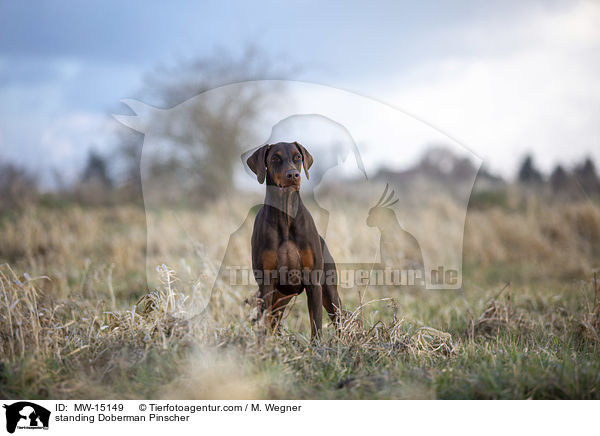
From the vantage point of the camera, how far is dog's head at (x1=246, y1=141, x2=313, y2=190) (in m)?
3.11

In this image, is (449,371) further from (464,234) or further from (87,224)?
(87,224)

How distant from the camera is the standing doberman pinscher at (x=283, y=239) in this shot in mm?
3250

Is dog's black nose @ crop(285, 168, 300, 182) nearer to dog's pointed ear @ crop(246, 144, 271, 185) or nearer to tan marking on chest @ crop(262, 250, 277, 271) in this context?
dog's pointed ear @ crop(246, 144, 271, 185)

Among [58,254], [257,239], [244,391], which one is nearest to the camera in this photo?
[244,391]

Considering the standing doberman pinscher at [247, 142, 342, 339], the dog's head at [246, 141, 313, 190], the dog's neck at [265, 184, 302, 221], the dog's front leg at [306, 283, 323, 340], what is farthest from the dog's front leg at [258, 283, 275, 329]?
Answer: the dog's head at [246, 141, 313, 190]

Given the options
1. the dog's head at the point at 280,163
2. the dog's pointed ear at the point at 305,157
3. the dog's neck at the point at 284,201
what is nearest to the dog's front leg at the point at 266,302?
the dog's neck at the point at 284,201

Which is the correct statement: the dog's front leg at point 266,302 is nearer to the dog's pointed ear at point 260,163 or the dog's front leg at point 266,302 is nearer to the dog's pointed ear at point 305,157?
the dog's pointed ear at point 260,163

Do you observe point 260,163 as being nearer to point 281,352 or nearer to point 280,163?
point 280,163

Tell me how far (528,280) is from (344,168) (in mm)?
5111

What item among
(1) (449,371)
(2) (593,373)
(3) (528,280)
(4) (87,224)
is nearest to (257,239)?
(1) (449,371)

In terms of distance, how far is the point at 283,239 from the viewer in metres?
3.34

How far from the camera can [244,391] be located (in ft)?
9.78
